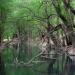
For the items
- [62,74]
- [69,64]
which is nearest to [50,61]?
[69,64]

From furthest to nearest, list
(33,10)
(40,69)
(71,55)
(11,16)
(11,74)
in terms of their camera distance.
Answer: (11,16) < (33,10) < (71,55) < (40,69) < (11,74)

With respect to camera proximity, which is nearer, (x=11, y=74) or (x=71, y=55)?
(x=11, y=74)

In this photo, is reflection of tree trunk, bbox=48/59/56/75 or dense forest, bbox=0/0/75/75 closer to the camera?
reflection of tree trunk, bbox=48/59/56/75

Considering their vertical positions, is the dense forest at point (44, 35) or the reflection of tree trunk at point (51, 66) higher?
the dense forest at point (44, 35)

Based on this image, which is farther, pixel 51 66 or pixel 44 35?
pixel 44 35

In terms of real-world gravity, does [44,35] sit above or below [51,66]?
above

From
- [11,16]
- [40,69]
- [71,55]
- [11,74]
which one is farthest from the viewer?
[11,16]

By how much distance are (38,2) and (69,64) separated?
851 cm

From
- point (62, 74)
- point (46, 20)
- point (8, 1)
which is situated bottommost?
point (62, 74)

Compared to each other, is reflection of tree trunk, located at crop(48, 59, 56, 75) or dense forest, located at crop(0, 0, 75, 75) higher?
dense forest, located at crop(0, 0, 75, 75)

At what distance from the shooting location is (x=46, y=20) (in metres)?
28.2

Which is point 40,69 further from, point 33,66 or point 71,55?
point 71,55

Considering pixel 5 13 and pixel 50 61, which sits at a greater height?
pixel 5 13

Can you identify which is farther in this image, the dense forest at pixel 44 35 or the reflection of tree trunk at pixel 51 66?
the dense forest at pixel 44 35
